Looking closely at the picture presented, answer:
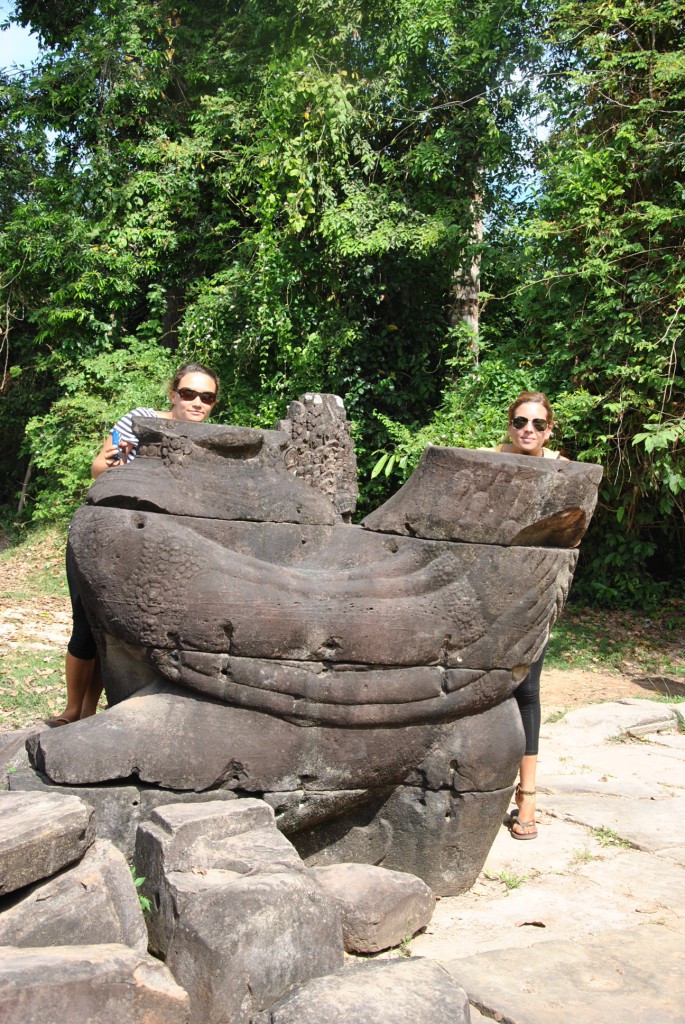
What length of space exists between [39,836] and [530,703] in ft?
7.27

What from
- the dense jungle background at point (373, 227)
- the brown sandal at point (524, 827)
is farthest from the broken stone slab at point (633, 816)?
the dense jungle background at point (373, 227)

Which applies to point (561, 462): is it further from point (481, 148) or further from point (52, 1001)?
point (481, 148)

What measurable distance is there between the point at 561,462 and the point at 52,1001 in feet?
7.73

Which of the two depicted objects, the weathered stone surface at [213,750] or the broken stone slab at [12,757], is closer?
the weathered stone surface at [213,750]

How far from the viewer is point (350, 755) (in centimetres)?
321

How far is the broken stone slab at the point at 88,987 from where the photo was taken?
80.0 inches

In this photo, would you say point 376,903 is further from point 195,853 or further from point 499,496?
point 499,496

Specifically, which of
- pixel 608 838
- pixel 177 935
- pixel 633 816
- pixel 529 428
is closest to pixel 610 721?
pixel 633 816

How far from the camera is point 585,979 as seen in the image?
2.64 metres

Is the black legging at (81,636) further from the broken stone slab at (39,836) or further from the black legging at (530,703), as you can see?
the black legging at (530,703)

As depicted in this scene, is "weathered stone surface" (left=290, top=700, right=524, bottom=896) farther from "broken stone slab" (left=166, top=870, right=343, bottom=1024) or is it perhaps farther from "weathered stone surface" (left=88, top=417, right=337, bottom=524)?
"weathered stone surface" (left=88, top=417, right=337, bottom=524)

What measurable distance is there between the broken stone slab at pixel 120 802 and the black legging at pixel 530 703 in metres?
1.53

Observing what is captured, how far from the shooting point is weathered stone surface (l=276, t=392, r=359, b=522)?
3.83 meters

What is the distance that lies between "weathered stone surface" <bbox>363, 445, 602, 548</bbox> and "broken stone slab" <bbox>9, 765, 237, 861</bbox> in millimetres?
1319
